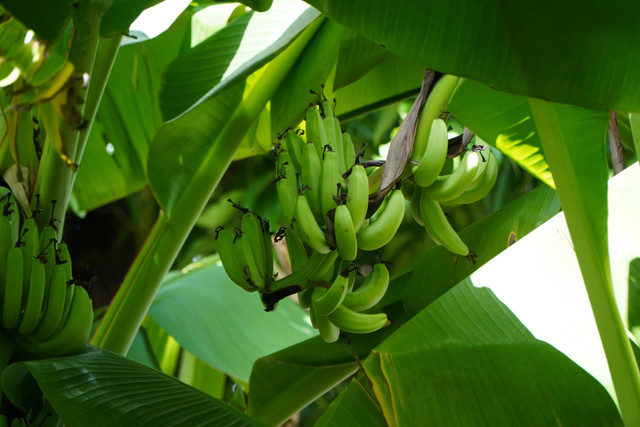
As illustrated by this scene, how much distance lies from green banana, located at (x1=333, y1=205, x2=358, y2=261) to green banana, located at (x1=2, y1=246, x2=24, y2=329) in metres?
0.36

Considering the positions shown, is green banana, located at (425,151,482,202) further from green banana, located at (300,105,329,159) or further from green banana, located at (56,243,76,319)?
green banana, located at (56,243,76,319)

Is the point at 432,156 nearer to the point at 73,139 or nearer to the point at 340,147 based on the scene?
the point at 340,147

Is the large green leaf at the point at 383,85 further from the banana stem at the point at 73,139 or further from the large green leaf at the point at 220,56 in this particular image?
the banana stem at the point at 73,139

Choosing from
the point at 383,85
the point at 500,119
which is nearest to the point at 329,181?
the point at 500,119

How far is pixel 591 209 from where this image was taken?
0.63 m

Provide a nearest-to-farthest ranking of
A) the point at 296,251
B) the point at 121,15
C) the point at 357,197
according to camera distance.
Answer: the point at 121,15 → the point at 357,197 → the point at 296,251

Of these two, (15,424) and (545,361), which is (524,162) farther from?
(15,424)

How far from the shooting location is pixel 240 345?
1283mm

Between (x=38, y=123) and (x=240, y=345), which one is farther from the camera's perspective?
(x=240, y=345)

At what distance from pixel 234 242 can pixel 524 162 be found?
15.1 inches

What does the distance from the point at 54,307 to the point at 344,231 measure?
1.17 feet

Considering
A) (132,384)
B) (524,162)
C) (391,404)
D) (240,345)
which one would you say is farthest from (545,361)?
(240,345)

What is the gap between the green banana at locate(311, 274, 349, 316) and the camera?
2.33 ft

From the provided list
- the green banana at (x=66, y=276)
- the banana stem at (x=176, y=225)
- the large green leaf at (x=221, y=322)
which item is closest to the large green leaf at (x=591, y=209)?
the banana stem at (x=176, y=225)
